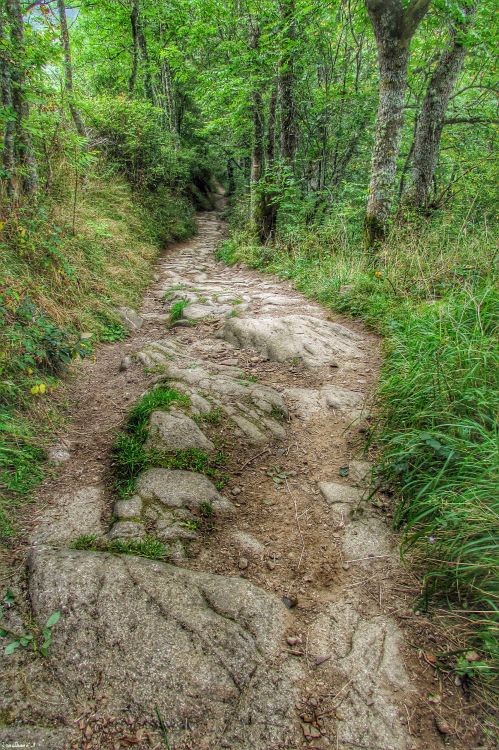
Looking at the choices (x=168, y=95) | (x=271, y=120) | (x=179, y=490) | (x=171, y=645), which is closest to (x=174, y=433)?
(x=179, y=490)

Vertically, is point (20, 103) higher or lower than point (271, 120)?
lower

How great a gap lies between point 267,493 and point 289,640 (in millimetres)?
974

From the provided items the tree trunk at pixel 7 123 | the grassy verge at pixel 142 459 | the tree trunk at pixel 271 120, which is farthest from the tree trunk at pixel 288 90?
the grassy verge at pixel 142 459

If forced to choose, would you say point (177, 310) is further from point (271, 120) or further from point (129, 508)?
point (271, 120)

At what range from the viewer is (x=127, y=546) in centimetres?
198

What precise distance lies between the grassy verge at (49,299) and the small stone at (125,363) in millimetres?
467

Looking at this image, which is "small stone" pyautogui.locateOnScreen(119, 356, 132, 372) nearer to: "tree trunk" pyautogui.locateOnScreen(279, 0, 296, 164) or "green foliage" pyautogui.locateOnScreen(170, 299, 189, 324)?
"green foliage" pyautogui.locateOnScreen(170, 299, 189, 324)

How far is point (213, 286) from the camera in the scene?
720cm

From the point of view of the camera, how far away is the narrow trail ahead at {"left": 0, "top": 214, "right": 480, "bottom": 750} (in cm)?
139

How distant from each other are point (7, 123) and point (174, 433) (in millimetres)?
3984

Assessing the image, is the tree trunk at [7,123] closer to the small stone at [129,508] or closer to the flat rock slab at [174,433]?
the flat rock slab at [174,433]

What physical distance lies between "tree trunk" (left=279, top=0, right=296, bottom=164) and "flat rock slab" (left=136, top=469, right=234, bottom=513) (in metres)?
7.80

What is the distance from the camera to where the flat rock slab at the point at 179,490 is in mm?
2312

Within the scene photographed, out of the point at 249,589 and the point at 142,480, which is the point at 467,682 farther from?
the point at 142,480
